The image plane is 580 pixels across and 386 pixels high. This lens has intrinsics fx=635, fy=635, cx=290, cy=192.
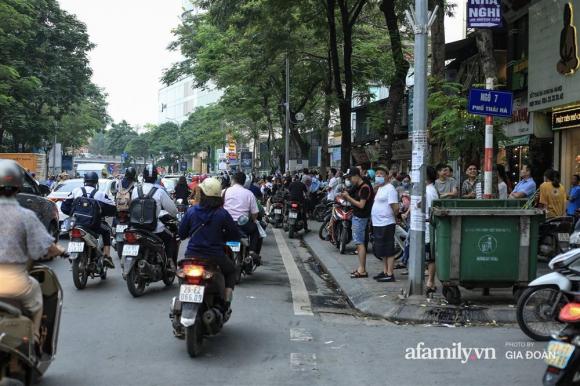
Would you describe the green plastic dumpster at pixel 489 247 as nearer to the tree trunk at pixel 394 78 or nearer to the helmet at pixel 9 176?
the helmet at pixel 9 176

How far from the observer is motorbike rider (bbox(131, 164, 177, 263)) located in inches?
343

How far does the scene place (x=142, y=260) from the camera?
8.48 meters

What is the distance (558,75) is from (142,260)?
11.8m

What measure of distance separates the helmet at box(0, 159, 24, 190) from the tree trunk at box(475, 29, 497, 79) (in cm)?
814

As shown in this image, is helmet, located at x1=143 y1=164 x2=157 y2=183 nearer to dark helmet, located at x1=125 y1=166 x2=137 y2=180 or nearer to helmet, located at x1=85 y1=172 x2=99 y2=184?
dark helmet, located at x1=125 y1=166 x2=137 y2=180

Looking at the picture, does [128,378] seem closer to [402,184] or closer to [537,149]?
[402,184]

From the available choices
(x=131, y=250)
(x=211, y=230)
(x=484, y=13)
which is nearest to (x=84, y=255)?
(x=131, y=250)

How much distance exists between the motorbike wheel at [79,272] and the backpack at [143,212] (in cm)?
104

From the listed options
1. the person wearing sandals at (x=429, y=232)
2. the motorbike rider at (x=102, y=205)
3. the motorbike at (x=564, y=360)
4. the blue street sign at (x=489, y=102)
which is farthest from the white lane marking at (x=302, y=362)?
the motorbike rider at (x=102, y=205)


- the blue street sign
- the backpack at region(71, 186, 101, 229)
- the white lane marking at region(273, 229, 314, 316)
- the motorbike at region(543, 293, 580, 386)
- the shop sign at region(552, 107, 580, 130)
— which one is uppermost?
the shop sign at region(552, 107, 580, 130)

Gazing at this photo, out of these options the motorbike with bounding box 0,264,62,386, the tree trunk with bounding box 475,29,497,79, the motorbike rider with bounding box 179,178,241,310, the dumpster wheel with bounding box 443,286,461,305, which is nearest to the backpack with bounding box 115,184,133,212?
the motorbike rider with bounding box 179,178,241,310

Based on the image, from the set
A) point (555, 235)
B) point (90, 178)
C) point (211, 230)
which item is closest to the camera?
point (211, 230)

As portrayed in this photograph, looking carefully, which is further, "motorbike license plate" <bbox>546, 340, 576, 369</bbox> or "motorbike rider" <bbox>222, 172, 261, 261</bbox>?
"motorbike rider" <bbox>222, 172, 261, 261</bbox>

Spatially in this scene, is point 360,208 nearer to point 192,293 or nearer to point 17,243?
point 192,293
